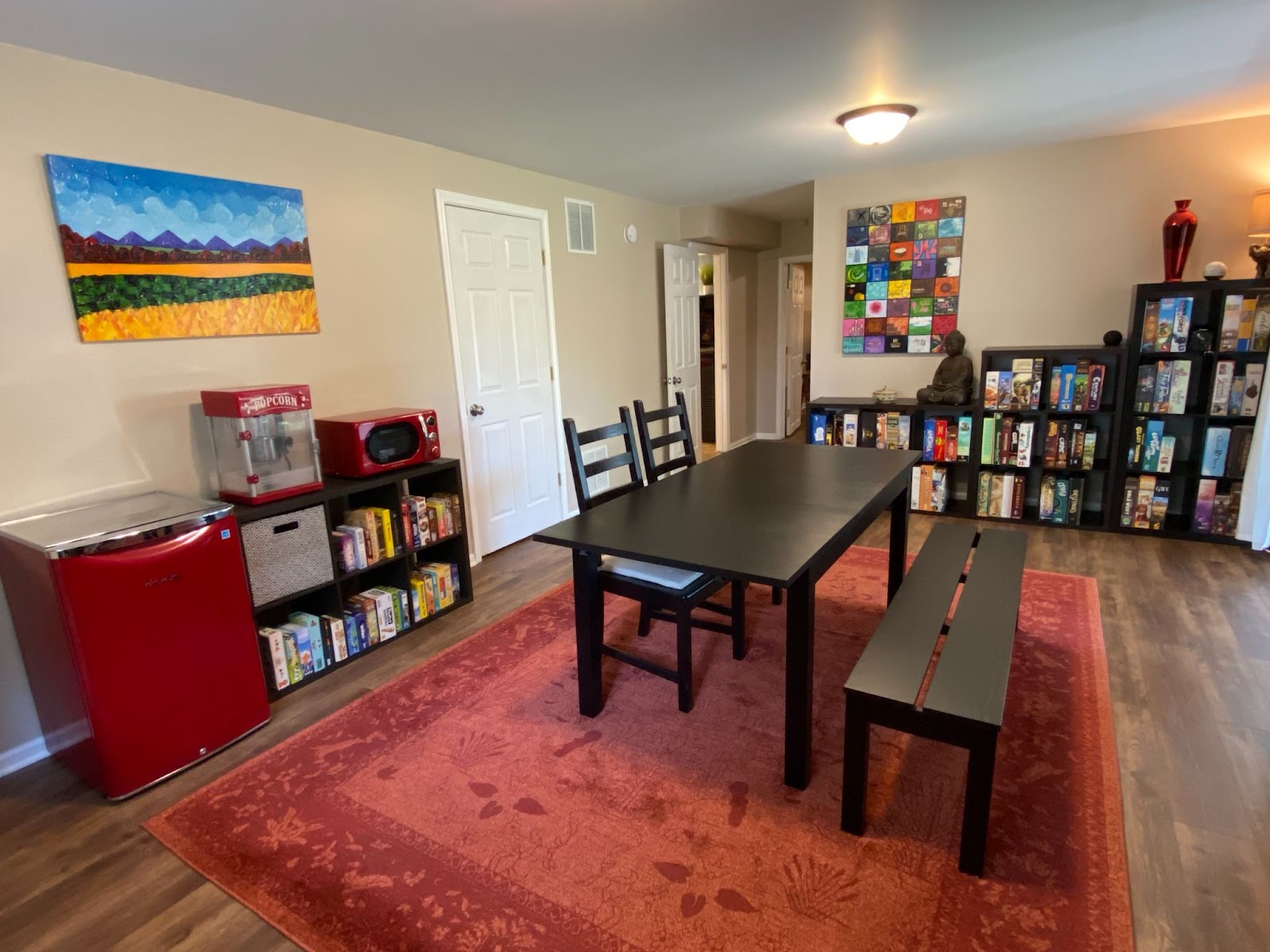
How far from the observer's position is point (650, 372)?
5.41 meters

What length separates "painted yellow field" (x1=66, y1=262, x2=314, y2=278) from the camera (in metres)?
2.23

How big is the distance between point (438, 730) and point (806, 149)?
3.51m

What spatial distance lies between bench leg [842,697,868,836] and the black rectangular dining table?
0.18m

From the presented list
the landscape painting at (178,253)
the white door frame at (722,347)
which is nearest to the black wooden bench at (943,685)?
the landscape painting at (178,253)

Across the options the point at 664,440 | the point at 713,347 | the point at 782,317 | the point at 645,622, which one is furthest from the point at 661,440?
the point at 782,317

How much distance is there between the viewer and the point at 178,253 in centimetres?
245

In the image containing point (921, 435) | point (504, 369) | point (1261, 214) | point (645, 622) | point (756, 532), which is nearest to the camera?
point (756, 532)

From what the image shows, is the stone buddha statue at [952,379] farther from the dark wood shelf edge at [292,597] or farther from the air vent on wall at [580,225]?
the dark wood shelf edge at [292,597]

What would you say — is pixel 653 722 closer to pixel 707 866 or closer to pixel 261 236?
pixel 707 866

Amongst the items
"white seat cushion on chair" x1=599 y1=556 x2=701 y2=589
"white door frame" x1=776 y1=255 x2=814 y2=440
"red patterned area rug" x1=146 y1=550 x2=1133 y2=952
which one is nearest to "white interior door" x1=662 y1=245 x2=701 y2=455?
"white door frame" x1=776 y1=255 x2=814 y2=440

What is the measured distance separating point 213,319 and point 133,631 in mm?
1243

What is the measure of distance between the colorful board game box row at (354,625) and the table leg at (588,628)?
1.06 meters

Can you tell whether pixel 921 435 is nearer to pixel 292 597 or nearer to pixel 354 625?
pixel 354 625

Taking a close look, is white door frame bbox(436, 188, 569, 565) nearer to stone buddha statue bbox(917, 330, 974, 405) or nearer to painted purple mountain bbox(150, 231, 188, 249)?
painted purple mountain bbox(150, 231, 188, 249)
